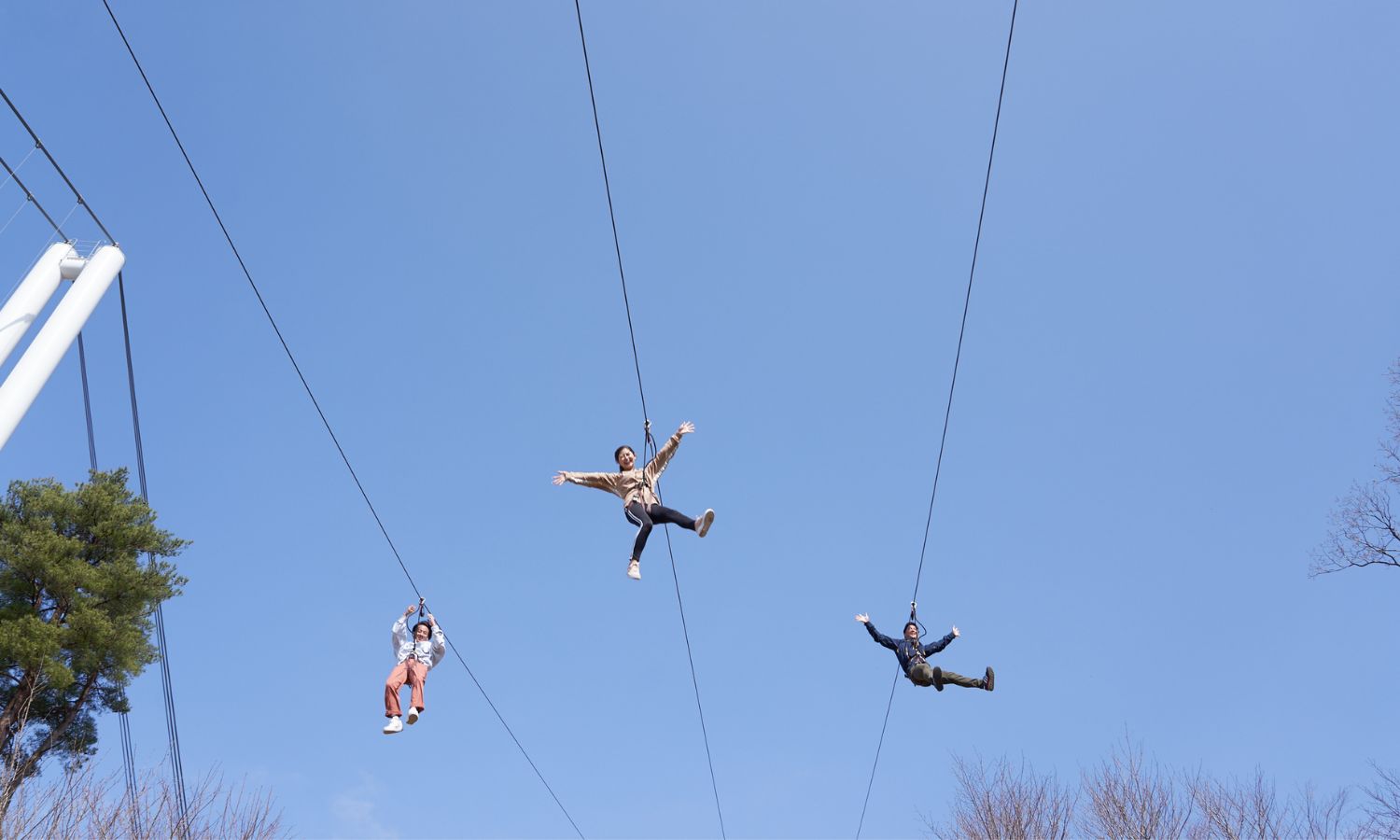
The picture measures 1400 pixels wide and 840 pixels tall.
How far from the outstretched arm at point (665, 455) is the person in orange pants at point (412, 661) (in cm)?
330

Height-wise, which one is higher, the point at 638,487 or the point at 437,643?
the point at 638,487

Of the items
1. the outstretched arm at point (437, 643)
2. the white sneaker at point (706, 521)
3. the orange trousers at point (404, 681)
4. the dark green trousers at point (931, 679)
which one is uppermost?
the dark green trousers at point (931, 679)

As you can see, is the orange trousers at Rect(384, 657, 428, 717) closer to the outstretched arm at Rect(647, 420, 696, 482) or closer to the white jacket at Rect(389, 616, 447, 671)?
the white jacket at Rect(389, 616, 447, 671)

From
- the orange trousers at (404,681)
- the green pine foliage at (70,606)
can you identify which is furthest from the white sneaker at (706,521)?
the green pine foliage at (70,606)

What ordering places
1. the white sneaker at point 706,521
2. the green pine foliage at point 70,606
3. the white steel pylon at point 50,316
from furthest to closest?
the green pine foliage at point 70,606 < the white steel pylon at point 50,316 < the white sneaker at point 706,521

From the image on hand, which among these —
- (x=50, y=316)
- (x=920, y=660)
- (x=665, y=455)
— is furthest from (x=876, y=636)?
(x=50, y=316)

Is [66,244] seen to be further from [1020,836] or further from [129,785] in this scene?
[1020,836]

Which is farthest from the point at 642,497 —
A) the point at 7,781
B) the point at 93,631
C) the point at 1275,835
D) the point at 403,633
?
the point at 1275,835

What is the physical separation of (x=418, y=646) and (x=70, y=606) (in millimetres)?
10129

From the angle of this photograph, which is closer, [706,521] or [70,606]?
[706,521]

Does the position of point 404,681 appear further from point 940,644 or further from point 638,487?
point 940,644

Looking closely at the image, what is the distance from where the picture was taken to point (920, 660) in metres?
13.1

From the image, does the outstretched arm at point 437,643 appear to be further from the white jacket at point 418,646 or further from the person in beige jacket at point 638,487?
the person in beige jacket at point 638,487

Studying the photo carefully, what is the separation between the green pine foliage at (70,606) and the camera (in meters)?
16.1
